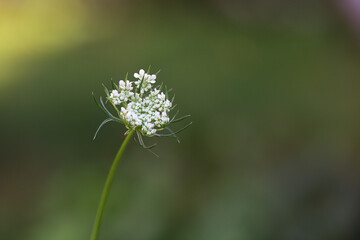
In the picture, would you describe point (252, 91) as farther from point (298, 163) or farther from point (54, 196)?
point (54, 196)

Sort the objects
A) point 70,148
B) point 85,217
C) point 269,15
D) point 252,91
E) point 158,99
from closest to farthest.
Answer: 1. point 158,99
2. point 85,217
3. point 70,148
4. point 252,91
5. point 269,15

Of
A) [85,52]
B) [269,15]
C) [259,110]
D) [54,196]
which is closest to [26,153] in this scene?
[54,196]

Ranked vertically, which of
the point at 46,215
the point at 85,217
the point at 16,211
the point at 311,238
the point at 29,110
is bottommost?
the point at 311,238

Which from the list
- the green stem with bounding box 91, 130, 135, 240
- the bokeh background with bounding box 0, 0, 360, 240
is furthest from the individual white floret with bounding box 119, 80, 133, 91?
the bokeh background with bounding box 0, 0, 360, 240

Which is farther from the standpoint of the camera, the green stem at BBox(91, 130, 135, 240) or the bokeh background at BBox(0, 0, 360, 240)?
the bokeh background at BBox(0, 0, 360, 240)

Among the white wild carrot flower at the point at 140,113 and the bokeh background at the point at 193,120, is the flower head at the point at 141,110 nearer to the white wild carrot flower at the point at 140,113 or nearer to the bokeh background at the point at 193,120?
the white wild carrot flower at the point at 140,113

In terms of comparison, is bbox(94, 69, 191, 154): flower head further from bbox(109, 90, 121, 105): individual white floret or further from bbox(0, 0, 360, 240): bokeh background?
bbox(0, 0, 360, 240): bokeh background
